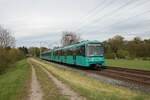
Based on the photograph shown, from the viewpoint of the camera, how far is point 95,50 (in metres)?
34.1

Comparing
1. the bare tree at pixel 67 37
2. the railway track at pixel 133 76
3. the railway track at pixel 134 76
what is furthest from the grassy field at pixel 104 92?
the bare tree at pixel 67 37

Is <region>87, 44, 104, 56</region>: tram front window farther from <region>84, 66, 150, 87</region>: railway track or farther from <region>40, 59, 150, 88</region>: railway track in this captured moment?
<region>84, 66, 150, 87</region>: railway track

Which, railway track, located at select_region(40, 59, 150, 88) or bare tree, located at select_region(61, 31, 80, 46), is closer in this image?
railway track, located at select_region(40, 59, 150, 88)

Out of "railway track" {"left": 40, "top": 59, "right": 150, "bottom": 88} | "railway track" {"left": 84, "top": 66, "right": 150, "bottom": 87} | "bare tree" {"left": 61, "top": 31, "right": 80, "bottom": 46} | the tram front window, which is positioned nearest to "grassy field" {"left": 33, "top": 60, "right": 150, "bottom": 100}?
"railway track" {"left": 40, "top": 59, "right": 150, "bottom": 88}

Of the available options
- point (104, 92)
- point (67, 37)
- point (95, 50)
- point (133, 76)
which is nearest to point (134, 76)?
point (133, 76)

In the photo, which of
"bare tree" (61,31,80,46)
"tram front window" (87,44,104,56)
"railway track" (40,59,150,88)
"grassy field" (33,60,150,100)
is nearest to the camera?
"grassy field" (33,60,150,100)

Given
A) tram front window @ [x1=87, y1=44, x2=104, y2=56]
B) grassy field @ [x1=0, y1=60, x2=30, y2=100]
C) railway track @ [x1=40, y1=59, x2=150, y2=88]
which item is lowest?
grassy field @ [x1=0, y1=60, x2=30, y2=100]

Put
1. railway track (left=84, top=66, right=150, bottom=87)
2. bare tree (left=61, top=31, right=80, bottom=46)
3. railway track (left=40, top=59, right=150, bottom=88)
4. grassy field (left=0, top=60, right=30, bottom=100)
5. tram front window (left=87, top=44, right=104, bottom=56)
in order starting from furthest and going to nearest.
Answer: bare tree (left=61, top=31, right=80, bottom=46), tram front window (left=87, top=44, right=104, bottom=56), railway track (left=84, top=66, right=150, bottom=87), railway track (left=40, top=59, right=150, bottom=88), grassy field (left=0, top=60, right=30, bottom=100)

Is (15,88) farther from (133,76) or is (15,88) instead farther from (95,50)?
(95,50)

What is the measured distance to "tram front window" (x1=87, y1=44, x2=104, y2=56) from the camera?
33.5 metres

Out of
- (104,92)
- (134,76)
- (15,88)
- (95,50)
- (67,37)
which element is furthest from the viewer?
(67,37)

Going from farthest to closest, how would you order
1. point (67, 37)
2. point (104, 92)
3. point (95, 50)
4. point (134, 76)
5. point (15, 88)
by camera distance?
point (67, 37)
point (95, 50)
point (134, 76)
point (15, 88)
point (104, 92)

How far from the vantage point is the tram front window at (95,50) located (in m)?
33.5

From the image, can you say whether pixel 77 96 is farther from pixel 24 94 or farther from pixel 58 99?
pixel 24 94
